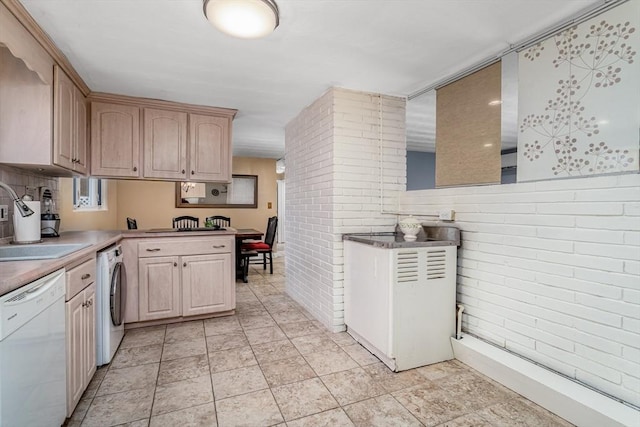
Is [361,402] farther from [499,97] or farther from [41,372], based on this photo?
[499,97]

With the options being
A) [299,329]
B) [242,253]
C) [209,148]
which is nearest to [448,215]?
[299,329]

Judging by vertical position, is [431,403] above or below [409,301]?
below

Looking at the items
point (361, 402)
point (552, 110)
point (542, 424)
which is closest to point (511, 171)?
point (552, 110)

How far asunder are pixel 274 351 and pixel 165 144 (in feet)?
7.42

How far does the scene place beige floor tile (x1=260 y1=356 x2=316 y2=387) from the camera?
2.04 metres

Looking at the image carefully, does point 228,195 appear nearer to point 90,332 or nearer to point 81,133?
point 81,133

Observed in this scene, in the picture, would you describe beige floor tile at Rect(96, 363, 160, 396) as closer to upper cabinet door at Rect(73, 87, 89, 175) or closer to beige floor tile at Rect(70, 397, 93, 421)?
beige floor tile at Rect(70, 397, 93, 421)

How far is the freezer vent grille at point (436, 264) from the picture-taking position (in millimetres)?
2258

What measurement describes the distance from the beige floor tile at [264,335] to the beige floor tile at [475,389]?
1303 millimetres

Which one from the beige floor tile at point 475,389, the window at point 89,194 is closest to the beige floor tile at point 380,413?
the beige floor tile at point 475,389

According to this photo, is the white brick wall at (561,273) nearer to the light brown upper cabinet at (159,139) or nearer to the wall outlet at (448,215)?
the wall outlet at (448,215)

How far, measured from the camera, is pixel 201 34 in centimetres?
196

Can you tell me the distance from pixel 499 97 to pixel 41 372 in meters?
2.96

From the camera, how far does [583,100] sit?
1708 millimetres
